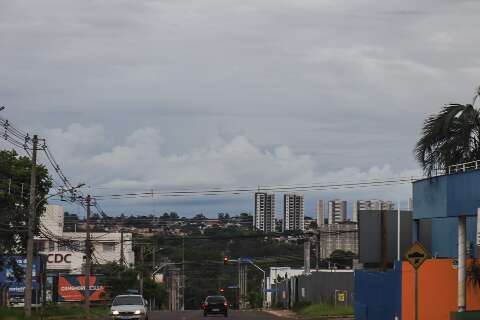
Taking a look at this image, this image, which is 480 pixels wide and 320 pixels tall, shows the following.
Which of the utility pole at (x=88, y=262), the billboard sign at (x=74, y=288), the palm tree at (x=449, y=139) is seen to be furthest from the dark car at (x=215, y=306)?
the billboard sign at (x=74, y=288)

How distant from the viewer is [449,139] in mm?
40031

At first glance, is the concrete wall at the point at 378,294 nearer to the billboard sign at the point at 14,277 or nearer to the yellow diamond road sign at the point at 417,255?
the yellow diamond road sign at the point at 417,255

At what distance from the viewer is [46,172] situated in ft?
209

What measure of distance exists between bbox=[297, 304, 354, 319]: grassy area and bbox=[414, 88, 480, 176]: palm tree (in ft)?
82.6

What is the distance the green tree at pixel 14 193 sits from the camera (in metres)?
60.8

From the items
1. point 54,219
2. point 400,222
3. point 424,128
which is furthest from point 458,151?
point 54,219

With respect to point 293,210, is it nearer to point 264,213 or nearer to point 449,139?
point 264,213

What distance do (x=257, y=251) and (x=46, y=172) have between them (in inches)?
4021

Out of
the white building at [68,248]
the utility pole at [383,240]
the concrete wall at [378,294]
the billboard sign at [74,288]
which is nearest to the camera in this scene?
the concrete wall at [378,294]

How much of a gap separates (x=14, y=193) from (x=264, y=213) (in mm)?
104450

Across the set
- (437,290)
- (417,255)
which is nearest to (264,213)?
(437,290)

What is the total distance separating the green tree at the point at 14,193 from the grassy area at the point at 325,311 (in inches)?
806

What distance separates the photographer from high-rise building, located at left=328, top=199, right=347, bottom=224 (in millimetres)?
164375

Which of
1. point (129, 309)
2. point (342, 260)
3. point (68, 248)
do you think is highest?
point (68, 248)
